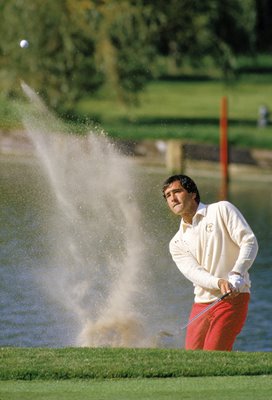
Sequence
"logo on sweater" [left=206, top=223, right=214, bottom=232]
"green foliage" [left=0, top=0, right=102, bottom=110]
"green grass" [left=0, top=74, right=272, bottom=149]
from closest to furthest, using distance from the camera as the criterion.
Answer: "logo on sweater" [left=206, top=223, right=214, bottom=232] < "green foliage" [left=0, top=0, right=102, bottom=110] < "green grass" [left=0, top=74, right=272, bottom=149]

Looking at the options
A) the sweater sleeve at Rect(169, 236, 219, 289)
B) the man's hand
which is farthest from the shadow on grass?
the man's hand

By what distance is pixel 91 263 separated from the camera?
535 inches

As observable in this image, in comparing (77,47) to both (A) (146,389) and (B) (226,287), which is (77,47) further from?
(A) (146,389)

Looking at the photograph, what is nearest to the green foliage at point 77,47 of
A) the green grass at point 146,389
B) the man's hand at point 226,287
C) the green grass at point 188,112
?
the green grass at point 188,112

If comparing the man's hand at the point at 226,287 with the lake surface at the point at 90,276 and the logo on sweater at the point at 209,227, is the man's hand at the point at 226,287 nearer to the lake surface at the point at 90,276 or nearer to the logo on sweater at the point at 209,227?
the logo on sweater at the point at 209,227

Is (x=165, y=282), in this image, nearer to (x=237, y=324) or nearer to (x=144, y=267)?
(x=144, y=267)

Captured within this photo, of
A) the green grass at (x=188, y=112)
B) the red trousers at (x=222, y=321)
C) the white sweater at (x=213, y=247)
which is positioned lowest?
the green grass at (x=188, y=112)

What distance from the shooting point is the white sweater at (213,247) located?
8.24m

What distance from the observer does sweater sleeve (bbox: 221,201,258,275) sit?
26.9ft

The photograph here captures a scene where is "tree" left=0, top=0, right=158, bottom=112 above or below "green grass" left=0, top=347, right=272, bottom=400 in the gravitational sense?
below

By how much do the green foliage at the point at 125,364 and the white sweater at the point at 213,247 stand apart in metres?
0.54

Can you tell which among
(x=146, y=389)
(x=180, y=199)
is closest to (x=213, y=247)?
(x=180, y=199)

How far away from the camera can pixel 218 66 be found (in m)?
34.1

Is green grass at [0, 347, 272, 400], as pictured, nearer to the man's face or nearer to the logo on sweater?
the logo on sweater
